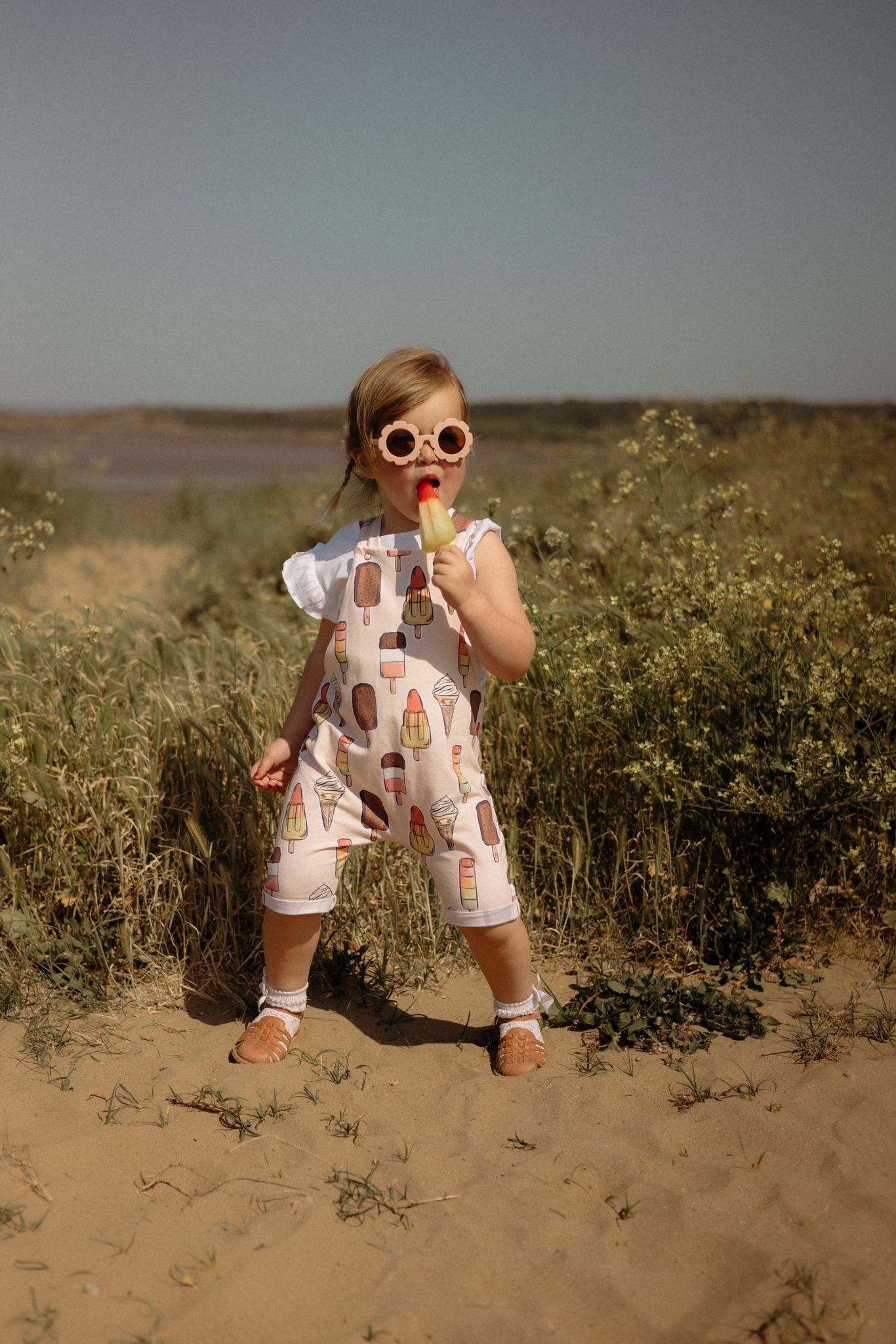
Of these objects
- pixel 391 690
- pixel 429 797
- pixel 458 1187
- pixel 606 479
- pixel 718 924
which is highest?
pixel 606 479

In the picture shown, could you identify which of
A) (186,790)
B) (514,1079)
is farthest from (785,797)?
(186,790)

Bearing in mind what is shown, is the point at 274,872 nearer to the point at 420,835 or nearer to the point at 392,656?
the point at 420,835

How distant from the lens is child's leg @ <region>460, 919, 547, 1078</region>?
234cm

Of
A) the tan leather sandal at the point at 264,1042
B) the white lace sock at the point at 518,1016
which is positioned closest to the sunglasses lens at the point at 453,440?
the white lace sock at the point at 518,1016

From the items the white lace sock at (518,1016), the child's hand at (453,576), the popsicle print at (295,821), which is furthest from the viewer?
the white lace sock at (518,1016)

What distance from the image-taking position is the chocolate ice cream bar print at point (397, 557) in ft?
7.59

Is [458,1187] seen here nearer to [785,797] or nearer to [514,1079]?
Answer: [514,1079]

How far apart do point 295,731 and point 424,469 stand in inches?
26.8

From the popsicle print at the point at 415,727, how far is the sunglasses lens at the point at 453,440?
0.52 metres

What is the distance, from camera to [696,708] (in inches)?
113

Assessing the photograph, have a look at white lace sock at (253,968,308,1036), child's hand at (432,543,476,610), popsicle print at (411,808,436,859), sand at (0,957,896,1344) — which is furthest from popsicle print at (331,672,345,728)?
sand at (0,957,896,1344)

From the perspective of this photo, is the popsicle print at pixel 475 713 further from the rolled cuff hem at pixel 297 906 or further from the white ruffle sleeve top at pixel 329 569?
the rolled cuff hem at pixel 297 906

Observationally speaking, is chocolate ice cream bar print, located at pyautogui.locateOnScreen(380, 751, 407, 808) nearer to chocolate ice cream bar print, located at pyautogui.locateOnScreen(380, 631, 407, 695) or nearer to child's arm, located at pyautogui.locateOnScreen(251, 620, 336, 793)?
chocolate ice cream bar print, located at pyautogui.locateOnScreen(380, 631, 407, 695)

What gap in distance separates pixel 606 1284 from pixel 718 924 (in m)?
1.23
